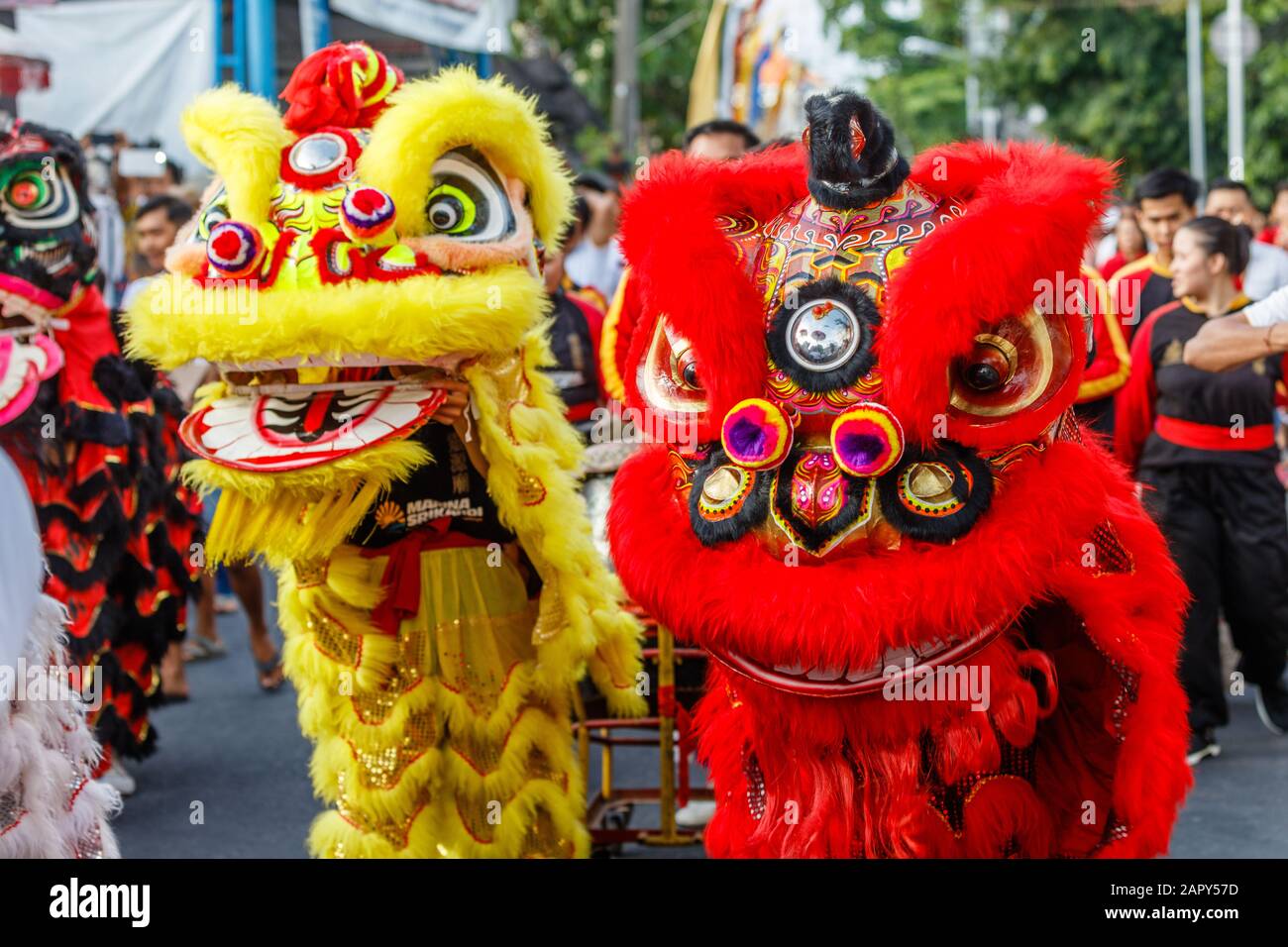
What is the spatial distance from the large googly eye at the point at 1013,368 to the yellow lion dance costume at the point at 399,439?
1.33 meters

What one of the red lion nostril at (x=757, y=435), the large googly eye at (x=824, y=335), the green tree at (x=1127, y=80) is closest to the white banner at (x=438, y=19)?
the large googly eye at (x=824, y=335)

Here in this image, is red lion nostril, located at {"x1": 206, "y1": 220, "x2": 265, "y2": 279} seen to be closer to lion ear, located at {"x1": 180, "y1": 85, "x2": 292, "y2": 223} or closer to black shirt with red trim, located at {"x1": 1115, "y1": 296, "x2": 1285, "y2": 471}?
lion ear, located at {"x1": 180, "y1": 85, "x2": 292, "y2": 223}

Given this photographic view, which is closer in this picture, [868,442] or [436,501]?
[868,442]

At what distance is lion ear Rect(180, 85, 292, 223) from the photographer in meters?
3.79

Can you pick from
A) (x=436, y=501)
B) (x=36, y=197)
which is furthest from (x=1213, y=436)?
(x=36, y=197)

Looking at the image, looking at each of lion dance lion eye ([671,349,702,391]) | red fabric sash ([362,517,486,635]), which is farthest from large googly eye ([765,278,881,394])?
red fabric sash ([362,517,486,635])

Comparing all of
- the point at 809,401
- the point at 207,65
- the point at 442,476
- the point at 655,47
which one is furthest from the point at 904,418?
the point at 655,47

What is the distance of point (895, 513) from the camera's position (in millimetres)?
2758

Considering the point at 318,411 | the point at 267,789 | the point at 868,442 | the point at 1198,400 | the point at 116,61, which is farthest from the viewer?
the point at 116,61

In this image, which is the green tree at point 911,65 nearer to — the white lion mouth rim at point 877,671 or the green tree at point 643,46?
the green tree at point 643,46

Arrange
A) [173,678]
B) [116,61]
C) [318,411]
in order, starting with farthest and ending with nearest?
[116,61], [173,678], [318,411]

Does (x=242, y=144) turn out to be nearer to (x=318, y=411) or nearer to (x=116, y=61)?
(x=318, y=411)

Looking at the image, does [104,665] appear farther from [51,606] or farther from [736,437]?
[736,437]

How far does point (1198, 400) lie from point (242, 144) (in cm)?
363
